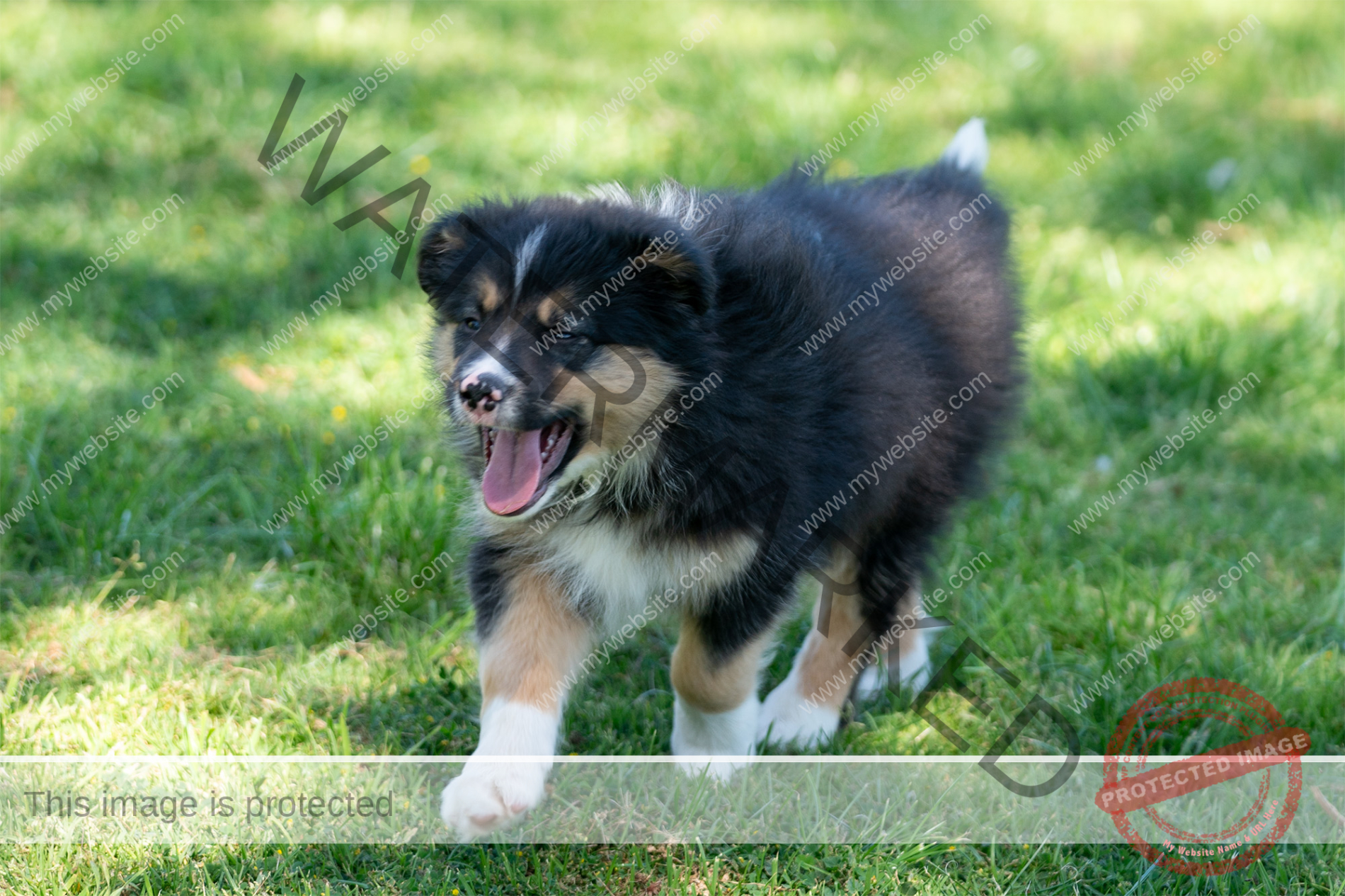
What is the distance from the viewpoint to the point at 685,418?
2559 millimetres

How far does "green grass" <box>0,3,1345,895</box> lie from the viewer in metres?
2.88

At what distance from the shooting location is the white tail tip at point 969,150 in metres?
3.52

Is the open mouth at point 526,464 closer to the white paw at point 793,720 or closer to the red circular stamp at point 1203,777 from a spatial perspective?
the white paw at point 793,720

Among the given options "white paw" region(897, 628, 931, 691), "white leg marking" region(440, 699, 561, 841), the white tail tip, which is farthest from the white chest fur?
the white tail tip

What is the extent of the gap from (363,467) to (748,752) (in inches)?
60.1

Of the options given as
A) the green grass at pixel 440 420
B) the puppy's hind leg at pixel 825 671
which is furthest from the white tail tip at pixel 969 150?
the puppy's hind leg at pixel 825 671

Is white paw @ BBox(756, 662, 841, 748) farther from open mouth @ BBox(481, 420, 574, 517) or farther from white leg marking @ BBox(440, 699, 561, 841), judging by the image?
open mouth @ BBox(481, 420, 574, 517)

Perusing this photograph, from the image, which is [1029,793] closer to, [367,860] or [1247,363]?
[367,860]

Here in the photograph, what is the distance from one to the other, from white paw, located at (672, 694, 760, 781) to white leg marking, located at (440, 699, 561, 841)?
370mm

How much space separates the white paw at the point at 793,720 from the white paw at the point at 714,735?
0.49ft

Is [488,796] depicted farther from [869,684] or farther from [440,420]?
[869,684]

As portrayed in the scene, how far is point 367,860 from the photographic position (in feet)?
8.41

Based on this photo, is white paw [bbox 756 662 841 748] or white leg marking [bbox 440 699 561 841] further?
white paw [bbox 756 662 841 748]

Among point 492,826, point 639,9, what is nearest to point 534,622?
point 492,826
